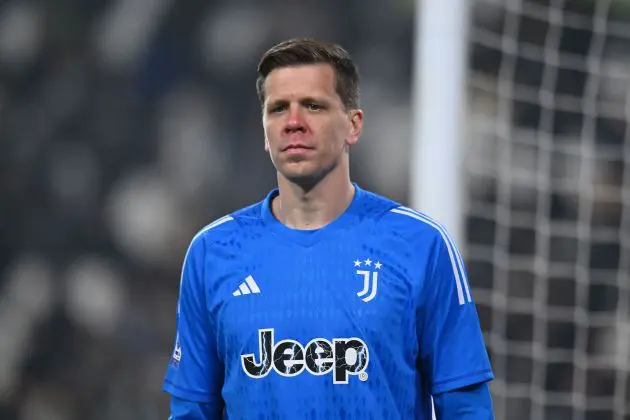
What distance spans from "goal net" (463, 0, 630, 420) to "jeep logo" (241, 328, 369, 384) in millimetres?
3205

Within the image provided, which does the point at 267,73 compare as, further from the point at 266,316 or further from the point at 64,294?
the point at 64,294

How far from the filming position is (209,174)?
7.67 m

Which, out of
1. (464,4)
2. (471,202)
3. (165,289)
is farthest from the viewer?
(165,289)

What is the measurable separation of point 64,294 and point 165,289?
785mm

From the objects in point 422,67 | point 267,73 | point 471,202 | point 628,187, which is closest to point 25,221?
point 471,202

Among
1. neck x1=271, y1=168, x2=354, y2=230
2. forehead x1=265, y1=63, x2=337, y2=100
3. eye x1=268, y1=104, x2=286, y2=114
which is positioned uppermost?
forehead x1=265, y1=63, x2=337, y2=100

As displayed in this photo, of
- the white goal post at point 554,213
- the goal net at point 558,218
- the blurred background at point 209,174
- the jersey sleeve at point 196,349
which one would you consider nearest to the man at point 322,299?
the jersey sleeve at point 196,349

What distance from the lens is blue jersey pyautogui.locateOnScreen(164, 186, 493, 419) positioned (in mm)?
2250

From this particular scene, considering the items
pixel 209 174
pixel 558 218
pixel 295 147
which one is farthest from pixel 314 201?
pixel 209 174

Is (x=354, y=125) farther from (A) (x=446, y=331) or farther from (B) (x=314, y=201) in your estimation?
(A) (x=446, y=331)

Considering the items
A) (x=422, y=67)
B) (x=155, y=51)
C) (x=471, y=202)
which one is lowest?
(x=471, y=202)

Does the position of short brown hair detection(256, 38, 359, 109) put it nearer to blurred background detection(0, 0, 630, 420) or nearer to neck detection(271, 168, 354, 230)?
neck detection(271, 168, 354, 230)

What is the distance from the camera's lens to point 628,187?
21.0 ft

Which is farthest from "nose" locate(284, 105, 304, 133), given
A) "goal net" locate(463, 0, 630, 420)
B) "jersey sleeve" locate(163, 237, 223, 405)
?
"goal net" locate(463, 0, 630, 420)
